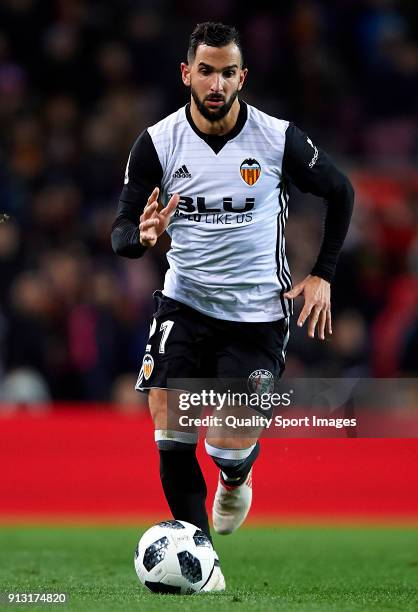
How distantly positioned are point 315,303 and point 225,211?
2.00 ft

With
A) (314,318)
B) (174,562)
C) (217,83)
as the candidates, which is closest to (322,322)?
(314,318)

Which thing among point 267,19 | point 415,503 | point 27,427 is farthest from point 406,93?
point 415,503

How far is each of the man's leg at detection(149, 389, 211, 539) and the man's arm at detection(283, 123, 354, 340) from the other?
2.49 feet

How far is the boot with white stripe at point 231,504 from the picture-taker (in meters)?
6.55

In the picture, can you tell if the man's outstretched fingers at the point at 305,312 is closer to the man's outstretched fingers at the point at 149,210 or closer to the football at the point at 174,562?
the man's outstretched fingers at the point at 149,210

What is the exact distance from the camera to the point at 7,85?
43.3ft

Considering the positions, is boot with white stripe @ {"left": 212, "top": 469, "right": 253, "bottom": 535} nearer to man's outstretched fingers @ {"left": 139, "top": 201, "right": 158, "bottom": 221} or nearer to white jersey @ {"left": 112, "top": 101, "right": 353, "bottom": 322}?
white jersey @ {"left": 112, "top": 101, "right": 353, "bottom": 322}

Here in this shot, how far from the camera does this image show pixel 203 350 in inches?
244

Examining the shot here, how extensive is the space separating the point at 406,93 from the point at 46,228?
430cm

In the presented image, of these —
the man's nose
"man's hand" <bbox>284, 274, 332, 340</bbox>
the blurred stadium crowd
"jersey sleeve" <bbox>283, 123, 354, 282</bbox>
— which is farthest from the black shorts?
the blurred stadium crowd

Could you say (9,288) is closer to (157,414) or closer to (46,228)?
(46,228)

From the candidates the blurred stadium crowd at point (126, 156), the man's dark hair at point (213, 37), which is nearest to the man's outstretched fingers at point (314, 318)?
the man's dark hair at point (213, 37)

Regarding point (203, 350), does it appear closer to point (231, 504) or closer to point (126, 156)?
point (231, 504)

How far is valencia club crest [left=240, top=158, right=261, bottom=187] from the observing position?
20.0ft
